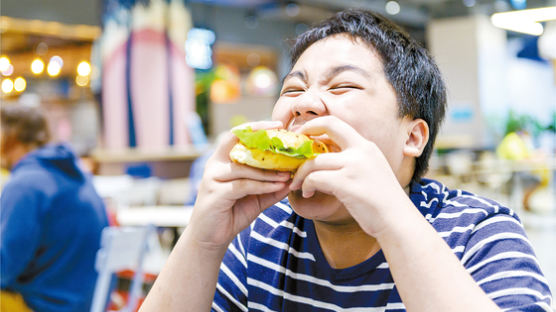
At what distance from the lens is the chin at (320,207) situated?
100cm

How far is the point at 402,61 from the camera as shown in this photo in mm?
1132

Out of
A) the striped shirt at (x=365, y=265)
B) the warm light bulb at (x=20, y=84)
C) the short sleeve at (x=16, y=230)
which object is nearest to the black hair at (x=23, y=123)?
the short sleeve at (x=16, y=230)

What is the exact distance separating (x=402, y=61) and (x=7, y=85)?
11.4 meters

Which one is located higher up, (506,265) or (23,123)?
(23,123)

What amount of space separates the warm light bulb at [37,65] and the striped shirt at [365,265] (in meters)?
10.6

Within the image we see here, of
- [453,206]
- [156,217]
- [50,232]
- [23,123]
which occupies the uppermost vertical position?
[23,123]

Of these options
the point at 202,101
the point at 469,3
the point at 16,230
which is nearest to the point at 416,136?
the point at 16,230

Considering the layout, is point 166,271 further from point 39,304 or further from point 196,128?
point 196,128

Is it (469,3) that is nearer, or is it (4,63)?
(4,63)

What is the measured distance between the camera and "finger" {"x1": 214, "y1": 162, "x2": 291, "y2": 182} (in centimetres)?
99

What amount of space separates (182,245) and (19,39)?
10.4 metres

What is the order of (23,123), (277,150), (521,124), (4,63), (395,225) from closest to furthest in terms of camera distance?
(395,225), (277,150), (23,123), (521,124), (4,63)

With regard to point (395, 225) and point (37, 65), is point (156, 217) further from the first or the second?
point (37, 65)

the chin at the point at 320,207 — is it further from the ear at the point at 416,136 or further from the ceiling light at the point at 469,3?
the ceiling light at the point at 469,3
